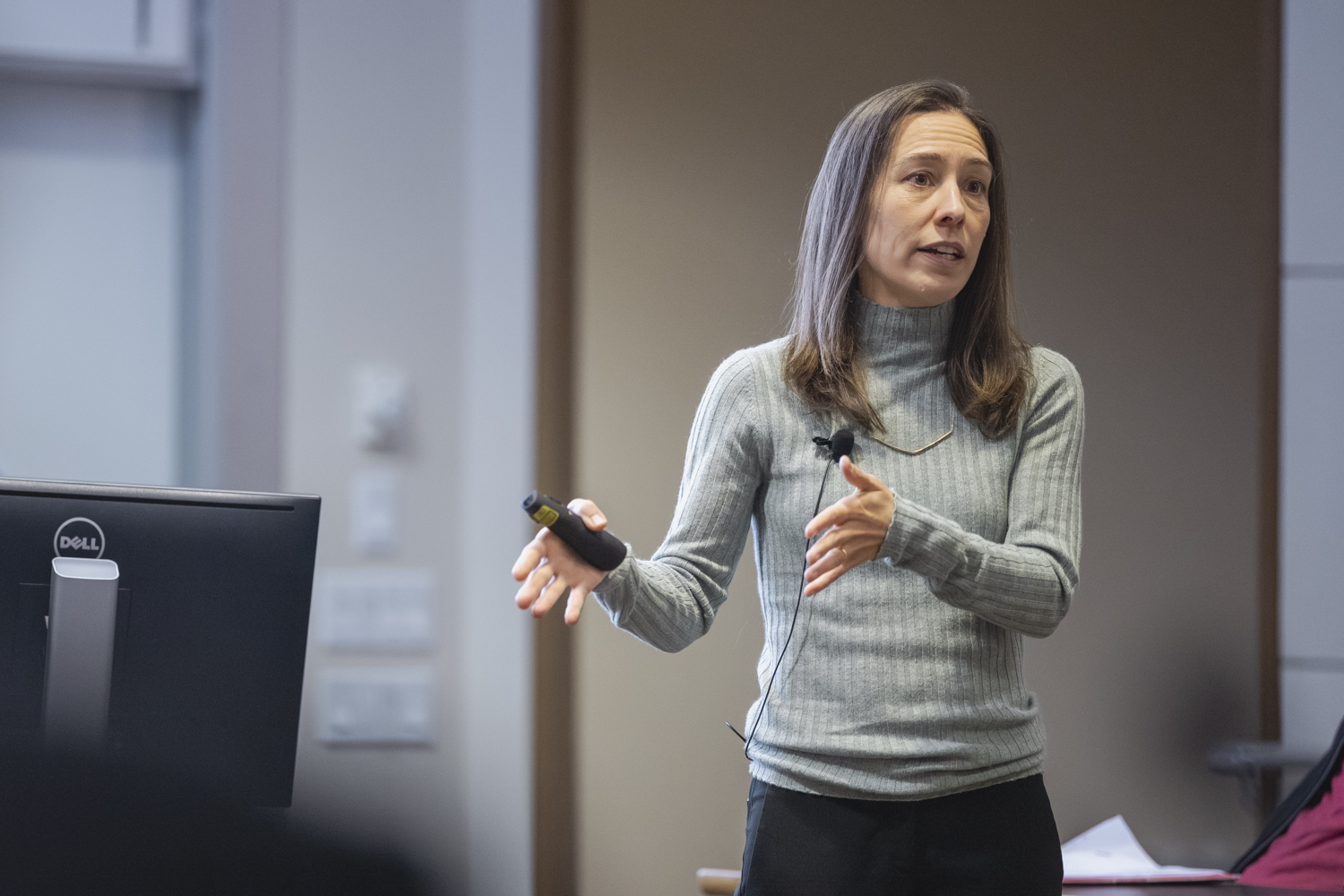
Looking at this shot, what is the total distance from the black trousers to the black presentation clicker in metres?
0.30

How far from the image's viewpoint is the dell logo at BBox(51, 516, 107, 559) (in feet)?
3.01

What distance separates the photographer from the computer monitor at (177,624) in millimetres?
908

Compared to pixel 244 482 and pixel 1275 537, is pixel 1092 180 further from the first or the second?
pixel 244 482

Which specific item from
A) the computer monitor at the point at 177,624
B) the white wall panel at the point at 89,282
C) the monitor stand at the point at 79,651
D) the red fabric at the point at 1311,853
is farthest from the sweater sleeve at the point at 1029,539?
the white wall panel at the point at 89,282

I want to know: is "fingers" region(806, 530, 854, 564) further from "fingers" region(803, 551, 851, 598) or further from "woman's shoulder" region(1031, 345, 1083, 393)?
"woman's shoulder" region(1031, 345, 1083, 393)

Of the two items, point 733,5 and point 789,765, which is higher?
point 733,5

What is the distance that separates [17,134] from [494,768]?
1.71m

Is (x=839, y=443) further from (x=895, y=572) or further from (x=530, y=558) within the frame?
(x=530, y=558)

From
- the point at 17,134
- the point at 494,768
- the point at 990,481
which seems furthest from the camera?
the point at 17,134

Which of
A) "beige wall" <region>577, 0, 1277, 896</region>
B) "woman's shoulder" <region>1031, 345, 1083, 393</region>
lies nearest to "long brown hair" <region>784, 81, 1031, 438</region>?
"woman's shoulder" <region>1031, 345, 1083, 393</region>

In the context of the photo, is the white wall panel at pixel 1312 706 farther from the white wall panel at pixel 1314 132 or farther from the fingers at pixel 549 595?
the fingers at pixel 549 595

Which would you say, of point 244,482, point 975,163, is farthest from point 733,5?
point 244,482

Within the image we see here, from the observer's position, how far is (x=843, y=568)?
0.99m

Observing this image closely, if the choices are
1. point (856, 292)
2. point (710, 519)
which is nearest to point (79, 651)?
point (710, 519)
